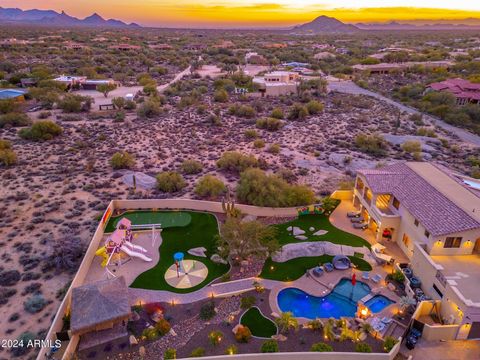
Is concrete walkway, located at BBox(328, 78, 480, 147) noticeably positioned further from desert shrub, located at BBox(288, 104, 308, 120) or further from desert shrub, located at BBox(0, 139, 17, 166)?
desert shrub, located at BBox(0, 139, 17, 166)

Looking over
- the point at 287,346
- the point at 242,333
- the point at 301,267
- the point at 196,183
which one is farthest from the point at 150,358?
the point at 196,183

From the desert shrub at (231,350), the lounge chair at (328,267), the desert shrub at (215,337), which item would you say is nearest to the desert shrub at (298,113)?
the lounge chair at (328,267)

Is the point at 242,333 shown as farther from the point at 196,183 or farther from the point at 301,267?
the point at 196,183

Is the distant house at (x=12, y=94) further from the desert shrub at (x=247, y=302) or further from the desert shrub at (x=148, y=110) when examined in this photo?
the desert shrub at (x=247, y=302)

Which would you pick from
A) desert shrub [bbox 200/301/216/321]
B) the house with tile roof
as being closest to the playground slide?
desert shrub [bbox 200/301/216/321]

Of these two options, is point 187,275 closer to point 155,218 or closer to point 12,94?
point 155,218
